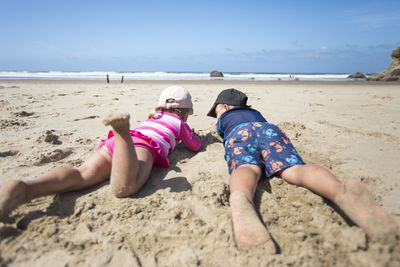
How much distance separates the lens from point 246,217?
131cm

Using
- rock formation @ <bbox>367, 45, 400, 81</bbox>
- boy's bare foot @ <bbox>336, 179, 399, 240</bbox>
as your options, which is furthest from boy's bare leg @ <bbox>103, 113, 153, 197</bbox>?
rock formation @ <bbox>367, 45, 400, 81</bbox>

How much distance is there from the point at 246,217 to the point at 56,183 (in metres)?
1.26

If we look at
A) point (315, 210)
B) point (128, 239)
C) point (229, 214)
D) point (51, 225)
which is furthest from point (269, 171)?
point (51, 225)

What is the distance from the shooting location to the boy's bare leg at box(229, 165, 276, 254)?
1.21 metres

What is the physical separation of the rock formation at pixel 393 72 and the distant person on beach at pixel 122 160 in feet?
64.3

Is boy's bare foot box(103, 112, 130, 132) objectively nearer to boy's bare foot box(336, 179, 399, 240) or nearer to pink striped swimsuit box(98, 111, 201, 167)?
Result: pink striped swimsuit box(98, 111, 201, 167)

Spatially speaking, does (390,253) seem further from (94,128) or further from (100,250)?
(94,128)

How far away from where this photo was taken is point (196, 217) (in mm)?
1479

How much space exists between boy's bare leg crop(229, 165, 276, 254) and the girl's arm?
853 millimetres

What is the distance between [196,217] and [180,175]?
1.99 feet

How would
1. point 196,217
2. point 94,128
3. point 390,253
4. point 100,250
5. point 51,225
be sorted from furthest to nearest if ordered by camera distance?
1. point 94,128
2. point 196,217
3. point 51,225
4. point 100,250
5. point 390,253

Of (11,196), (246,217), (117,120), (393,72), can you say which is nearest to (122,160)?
(117,120)

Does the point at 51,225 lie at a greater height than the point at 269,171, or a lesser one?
lesser

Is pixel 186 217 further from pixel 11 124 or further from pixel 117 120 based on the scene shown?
pixel 11 124
